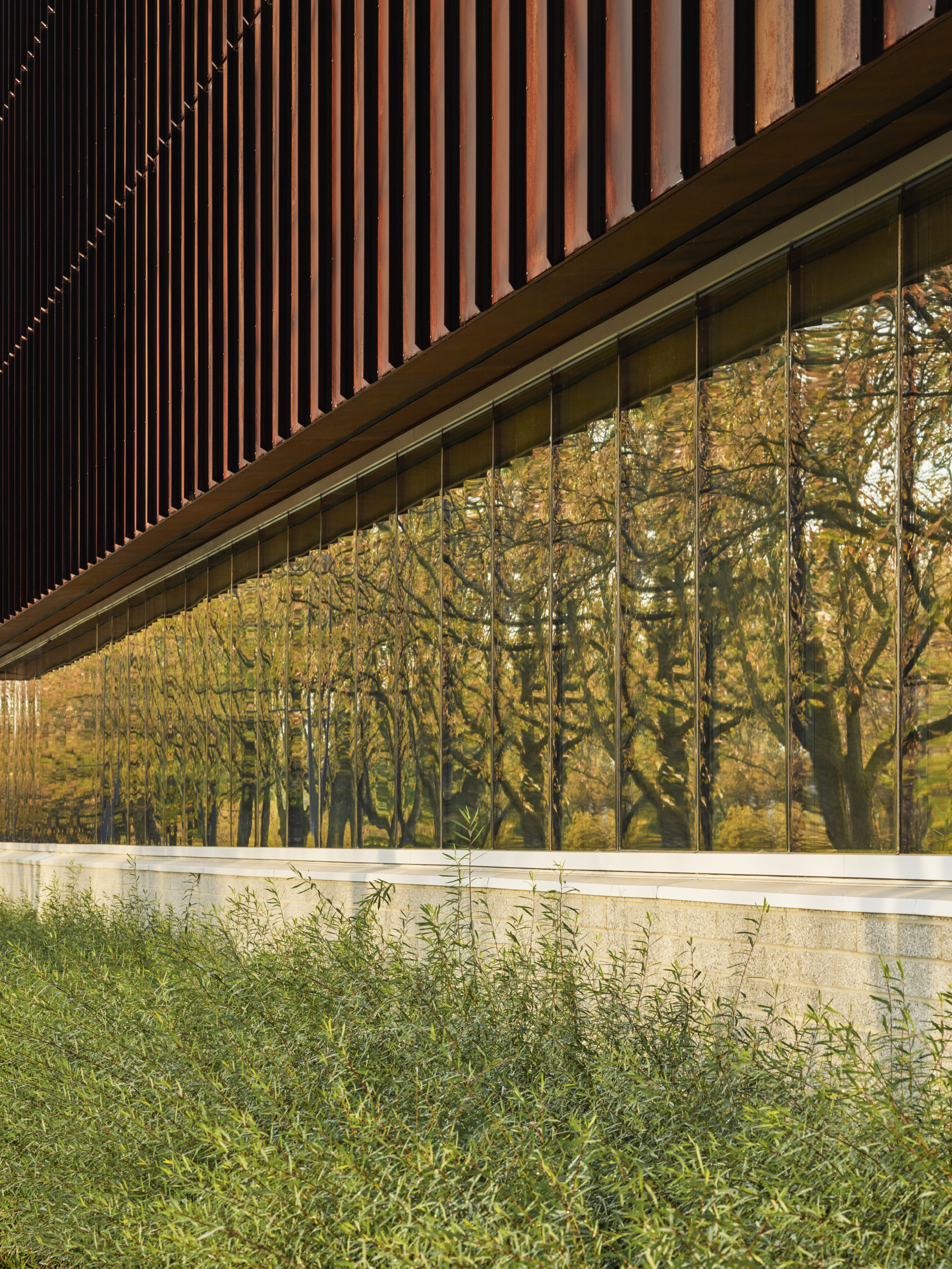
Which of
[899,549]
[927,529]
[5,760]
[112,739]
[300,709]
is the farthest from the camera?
[5,760]

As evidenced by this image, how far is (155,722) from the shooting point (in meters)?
19.2

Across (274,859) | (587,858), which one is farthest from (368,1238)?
(274,859)

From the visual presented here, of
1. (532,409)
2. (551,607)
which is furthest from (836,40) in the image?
(551,607)

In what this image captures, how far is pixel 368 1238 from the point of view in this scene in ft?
11.6

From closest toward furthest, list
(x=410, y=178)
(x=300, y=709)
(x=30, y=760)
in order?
(x=410, y=178) < (x=300, y=709) < (x=30, y=760)

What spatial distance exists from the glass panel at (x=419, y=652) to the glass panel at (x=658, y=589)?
2852 mm

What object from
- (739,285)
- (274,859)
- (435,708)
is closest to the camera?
(739,285)

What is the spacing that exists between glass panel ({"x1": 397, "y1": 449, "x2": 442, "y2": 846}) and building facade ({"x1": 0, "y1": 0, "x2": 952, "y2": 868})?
0.05m

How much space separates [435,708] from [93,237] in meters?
8.94

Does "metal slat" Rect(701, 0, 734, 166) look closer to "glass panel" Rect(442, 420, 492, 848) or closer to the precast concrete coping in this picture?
the precast concrete coping

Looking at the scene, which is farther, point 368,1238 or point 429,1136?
point 429,1136

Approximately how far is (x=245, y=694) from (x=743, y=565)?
897 centimetres

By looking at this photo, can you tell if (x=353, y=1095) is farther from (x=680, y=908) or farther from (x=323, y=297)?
(x=323, y=297)

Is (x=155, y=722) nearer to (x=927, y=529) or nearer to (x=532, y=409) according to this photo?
(x=532, y=409)
